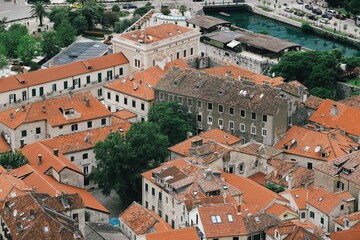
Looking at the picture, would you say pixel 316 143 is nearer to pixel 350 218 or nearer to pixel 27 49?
pixel 350 218

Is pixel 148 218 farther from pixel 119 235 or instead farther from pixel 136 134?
pixel 136 134

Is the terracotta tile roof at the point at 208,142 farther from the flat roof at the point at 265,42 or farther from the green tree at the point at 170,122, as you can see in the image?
the flat roof at the point at 265,42

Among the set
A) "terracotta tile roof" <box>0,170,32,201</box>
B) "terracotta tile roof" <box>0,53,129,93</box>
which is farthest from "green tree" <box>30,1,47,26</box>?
"terracotta tile roof" <box>0,170,32,201</box>

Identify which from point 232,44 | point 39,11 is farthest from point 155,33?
point 39,11

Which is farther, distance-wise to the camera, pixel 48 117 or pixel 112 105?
pixel 112 105

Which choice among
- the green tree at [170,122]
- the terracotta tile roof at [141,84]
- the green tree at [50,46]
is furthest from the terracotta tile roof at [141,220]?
the green tree at [50,46]

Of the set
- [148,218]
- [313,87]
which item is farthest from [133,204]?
[313,87]

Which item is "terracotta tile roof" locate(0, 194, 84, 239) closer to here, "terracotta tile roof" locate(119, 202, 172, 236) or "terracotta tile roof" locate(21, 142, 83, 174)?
"terracotta tile roof" locate(119, 202, 172, 236)
